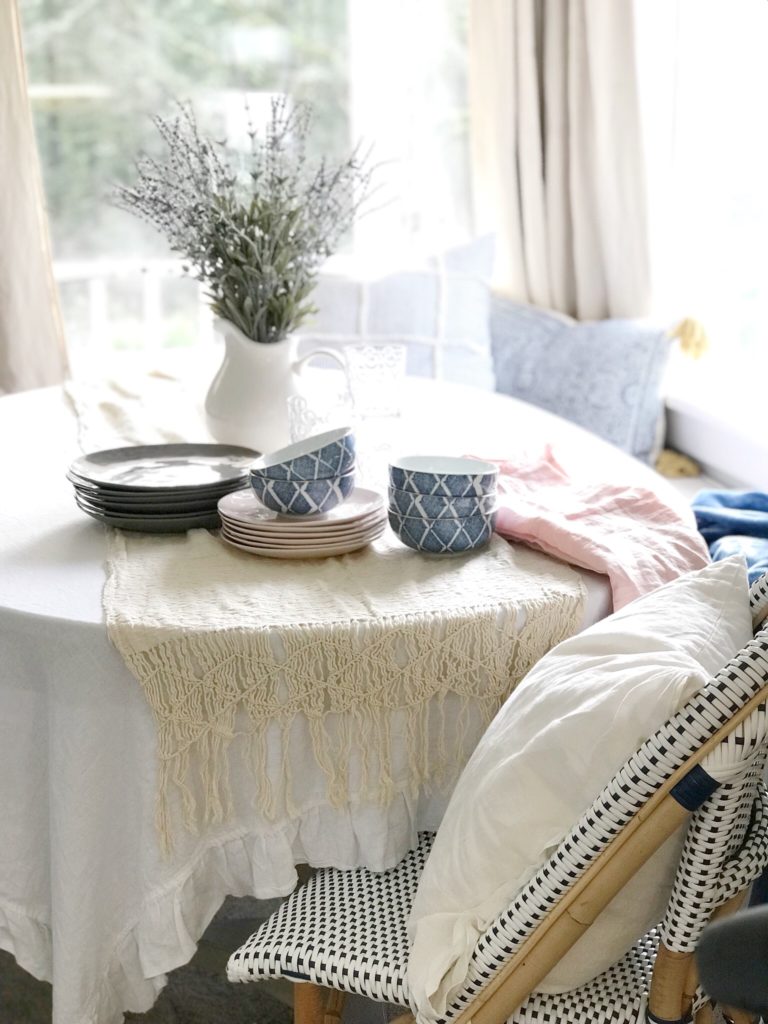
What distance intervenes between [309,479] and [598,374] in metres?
1.77

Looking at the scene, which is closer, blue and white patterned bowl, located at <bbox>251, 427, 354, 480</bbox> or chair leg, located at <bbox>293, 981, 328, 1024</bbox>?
chair leg, located at <bbox>293, 981, 328, 1024</bbox>

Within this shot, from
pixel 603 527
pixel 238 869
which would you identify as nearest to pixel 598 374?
pixel 603 527

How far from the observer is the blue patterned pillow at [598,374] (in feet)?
10.1

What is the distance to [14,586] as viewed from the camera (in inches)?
54.1

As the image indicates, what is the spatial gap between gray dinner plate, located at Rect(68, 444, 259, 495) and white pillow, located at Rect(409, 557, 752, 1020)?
2.15 feet

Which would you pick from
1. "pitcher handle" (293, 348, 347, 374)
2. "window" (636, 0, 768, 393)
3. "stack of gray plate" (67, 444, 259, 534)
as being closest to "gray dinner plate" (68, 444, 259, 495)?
"stack of gray plate" (67, 444, 259, 534)

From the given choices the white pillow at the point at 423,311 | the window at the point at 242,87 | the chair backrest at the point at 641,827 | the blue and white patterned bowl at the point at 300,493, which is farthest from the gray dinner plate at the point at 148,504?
the window at the point at 242,87

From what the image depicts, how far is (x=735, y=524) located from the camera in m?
2.06

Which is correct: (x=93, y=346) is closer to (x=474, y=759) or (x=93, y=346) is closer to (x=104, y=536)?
(x=104, y=536)

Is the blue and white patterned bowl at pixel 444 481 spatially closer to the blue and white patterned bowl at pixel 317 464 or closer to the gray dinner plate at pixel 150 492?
the blue and white patterned bowl at pixel 317 464

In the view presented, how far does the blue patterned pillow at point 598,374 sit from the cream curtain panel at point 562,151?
173 millimetres

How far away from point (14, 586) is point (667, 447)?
7.23 ft

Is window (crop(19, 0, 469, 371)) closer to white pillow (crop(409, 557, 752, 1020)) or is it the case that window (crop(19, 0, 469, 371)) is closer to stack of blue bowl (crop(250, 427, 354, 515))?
stack of blue bowl (crop(250, 427, 354, 515))

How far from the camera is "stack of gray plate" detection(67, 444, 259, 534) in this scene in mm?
1573
